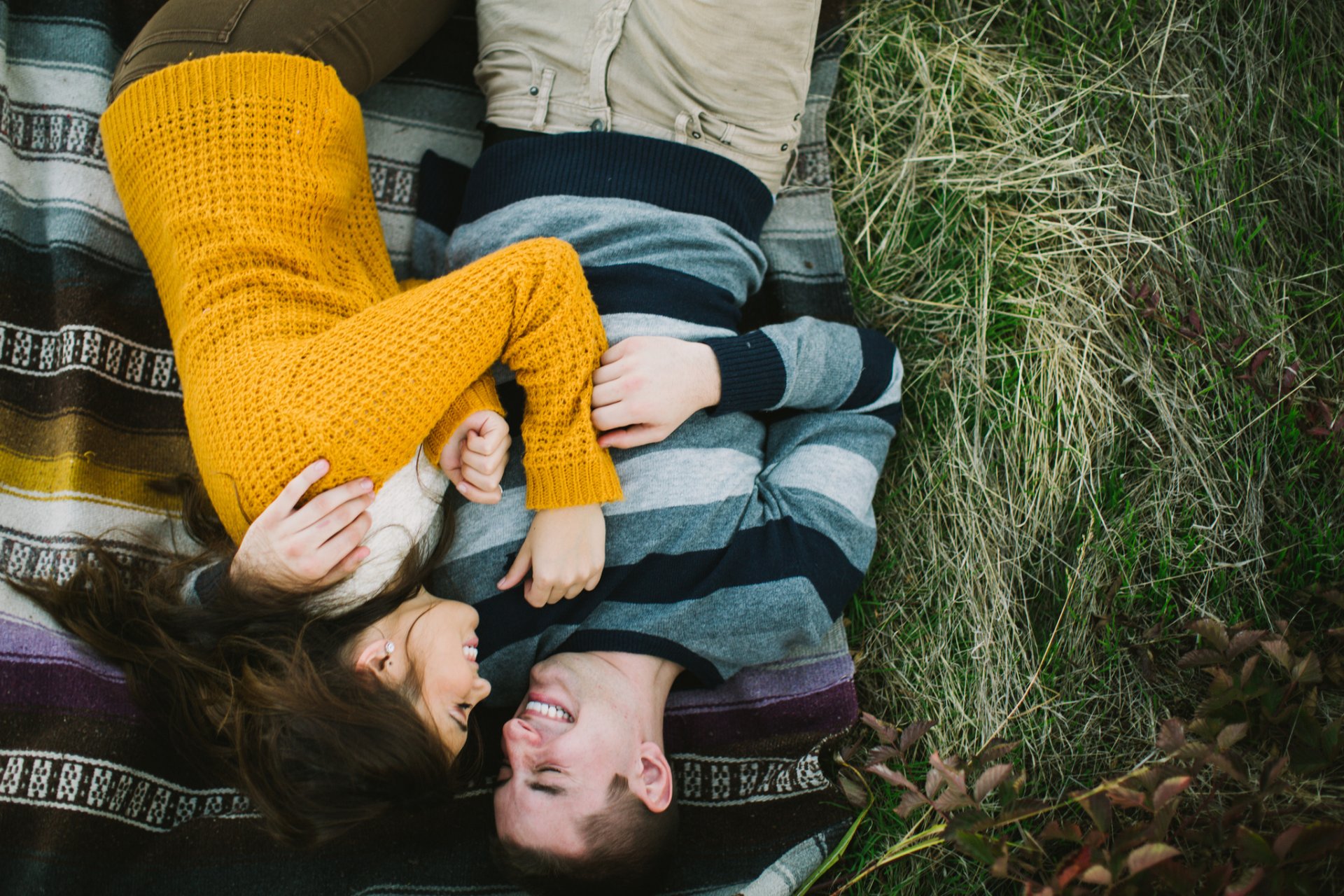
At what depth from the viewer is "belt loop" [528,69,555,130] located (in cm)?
190

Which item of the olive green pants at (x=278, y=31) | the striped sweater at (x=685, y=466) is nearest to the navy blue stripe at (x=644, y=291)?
the striped sweater at (x=685, y=466)

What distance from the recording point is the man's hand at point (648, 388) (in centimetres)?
162

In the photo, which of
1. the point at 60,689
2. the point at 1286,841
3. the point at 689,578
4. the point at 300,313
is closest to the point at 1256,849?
the point at 1286,841

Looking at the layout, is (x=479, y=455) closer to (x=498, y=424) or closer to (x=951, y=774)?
(x=498, y=424)

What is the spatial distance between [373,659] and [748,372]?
0.93 meters

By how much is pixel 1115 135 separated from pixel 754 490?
123cm

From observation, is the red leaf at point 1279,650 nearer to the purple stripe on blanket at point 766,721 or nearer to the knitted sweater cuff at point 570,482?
the purple stripe on blanket at point 766,721

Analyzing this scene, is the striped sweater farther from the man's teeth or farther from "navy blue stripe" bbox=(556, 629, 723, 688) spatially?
the man's teeth

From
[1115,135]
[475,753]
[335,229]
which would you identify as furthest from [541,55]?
[475,753]

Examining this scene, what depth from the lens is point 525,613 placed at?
175 cm

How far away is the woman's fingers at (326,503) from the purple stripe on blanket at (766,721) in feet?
3.13

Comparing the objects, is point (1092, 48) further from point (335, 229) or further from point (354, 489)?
point (354, 489)

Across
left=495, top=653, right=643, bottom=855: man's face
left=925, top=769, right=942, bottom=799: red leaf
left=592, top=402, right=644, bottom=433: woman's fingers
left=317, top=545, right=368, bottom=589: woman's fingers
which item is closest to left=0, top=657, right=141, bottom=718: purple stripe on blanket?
left=317, top=545, right=368, bottom=589: woman's fingers

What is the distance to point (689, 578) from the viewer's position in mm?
1734
